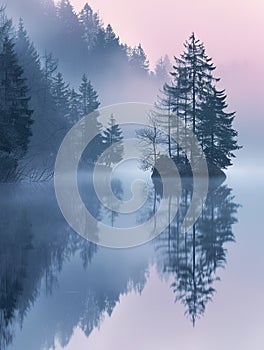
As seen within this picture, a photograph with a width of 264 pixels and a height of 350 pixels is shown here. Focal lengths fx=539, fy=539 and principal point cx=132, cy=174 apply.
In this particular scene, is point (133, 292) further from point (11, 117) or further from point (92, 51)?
point (92, 51)

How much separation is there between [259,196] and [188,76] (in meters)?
18.6

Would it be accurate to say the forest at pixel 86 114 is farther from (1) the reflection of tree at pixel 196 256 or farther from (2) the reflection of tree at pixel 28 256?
(1) the reflection of tree at pixel 196 256

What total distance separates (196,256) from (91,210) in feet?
25.0

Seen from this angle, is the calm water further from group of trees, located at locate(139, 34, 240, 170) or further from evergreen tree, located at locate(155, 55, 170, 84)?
evergreen tree, located at locate(155, 55, 170, 84)

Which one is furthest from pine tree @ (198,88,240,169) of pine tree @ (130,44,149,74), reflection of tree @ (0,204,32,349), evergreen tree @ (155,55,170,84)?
evergreen tree @ (155,55,170,84)

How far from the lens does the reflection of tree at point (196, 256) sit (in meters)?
5.81

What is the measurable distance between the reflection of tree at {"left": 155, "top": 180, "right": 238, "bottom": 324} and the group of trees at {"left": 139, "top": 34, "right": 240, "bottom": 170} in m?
22.4

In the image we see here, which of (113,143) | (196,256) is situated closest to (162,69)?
(113,143)

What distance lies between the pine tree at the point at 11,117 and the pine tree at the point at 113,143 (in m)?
22.0

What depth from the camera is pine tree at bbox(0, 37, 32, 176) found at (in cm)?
2477

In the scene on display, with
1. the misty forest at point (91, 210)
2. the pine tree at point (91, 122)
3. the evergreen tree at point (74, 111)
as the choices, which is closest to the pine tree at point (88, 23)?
the misty forest at point (91, 210)

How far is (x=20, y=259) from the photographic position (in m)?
7.59

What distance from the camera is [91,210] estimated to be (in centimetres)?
1531

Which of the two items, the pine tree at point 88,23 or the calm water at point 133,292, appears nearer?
the calm water at point 133,292
